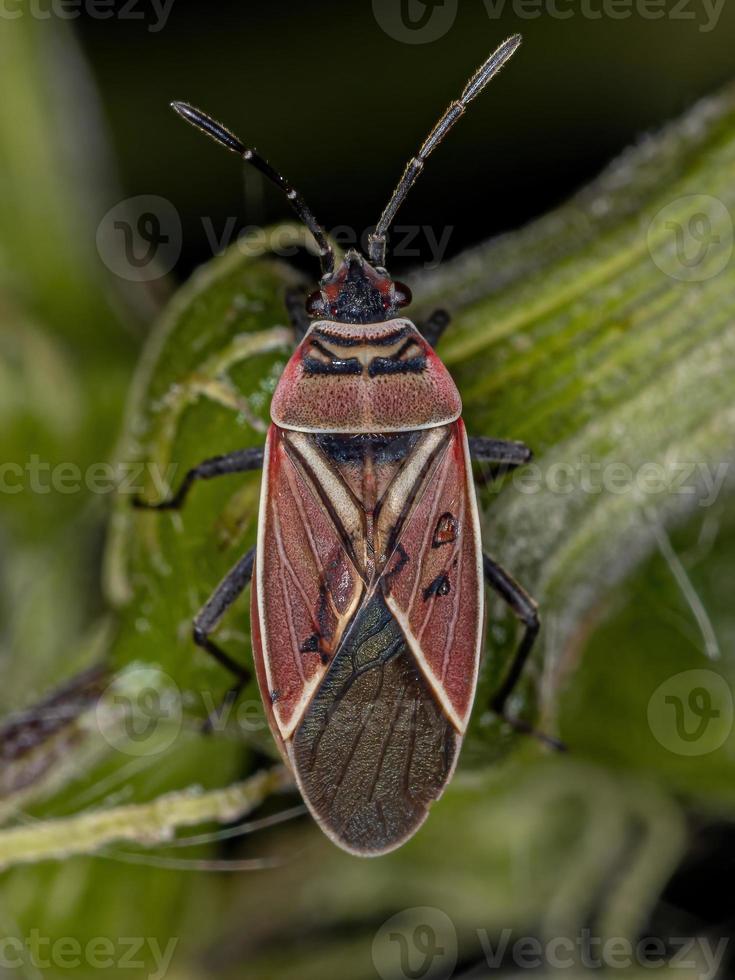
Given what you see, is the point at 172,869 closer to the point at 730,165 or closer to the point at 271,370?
the point at 271,370

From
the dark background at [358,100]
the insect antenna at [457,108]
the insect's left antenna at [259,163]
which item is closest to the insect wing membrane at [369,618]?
the insect's left antenna at [259,163]

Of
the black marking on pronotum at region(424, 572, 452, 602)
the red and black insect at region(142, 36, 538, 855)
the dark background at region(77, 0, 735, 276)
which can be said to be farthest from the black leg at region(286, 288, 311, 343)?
the dark background at region(77, 0, 735, 276)

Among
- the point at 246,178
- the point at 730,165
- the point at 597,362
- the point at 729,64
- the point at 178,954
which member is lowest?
the point at 178,954

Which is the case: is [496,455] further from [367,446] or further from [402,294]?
[402,294]

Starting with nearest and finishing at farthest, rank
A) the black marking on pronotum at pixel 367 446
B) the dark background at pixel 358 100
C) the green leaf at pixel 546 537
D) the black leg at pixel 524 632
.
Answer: the green leaf at pixel 546 537 → the black leg at pixel 524 632 → the black marking on pronotum at pixel 367 446 → the dark background at pixel 358 100

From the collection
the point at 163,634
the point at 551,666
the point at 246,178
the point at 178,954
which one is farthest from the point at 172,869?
the point at 246,178

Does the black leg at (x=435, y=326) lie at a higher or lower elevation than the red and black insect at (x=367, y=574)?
higher

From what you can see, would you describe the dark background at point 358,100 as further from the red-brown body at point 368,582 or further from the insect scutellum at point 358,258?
the red-brown body at point 368,582
